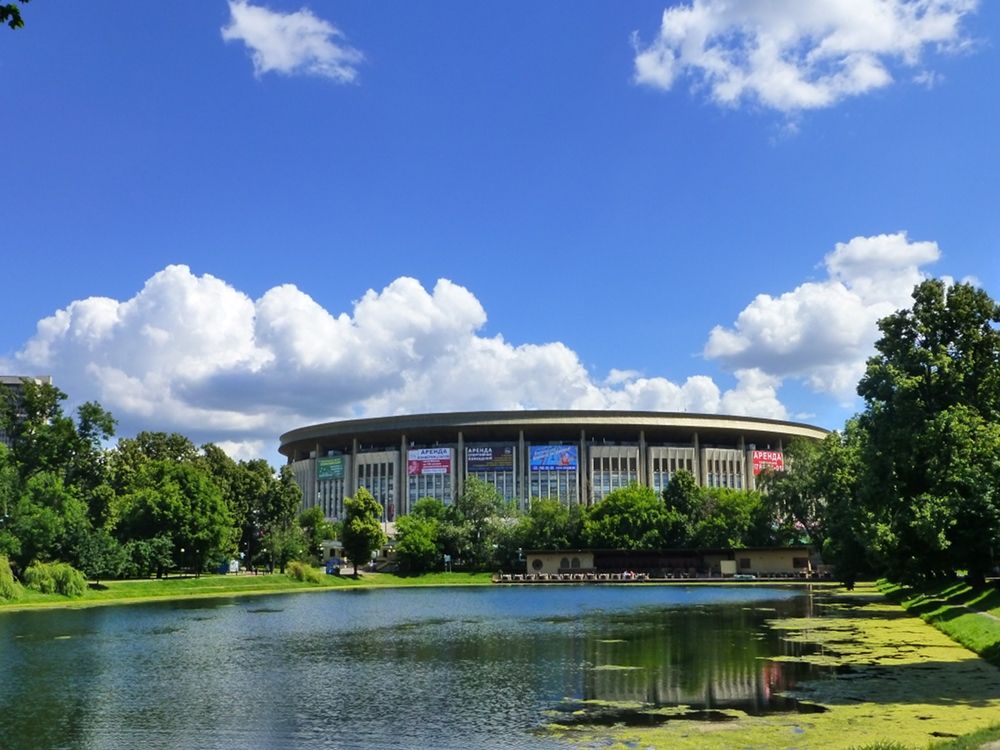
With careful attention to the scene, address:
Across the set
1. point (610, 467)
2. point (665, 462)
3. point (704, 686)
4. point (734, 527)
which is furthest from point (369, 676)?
point (665, 462)

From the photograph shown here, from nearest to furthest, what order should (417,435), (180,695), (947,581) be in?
(180,695)
(947,581)
(417,435)

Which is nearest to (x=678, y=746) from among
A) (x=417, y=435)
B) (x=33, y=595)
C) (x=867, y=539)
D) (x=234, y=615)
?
(x=867, y=539)

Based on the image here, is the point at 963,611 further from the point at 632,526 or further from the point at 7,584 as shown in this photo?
the point at 632,526

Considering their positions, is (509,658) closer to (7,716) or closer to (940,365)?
(7,716)

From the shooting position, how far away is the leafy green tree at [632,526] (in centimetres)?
11656

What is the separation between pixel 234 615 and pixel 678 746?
46.3 metres

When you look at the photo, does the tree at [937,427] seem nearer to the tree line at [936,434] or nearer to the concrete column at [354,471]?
the tree line at [936,434]

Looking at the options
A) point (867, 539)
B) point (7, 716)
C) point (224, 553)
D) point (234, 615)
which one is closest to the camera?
point (7, 716)

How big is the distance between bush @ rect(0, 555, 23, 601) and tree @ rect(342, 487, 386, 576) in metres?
44.2

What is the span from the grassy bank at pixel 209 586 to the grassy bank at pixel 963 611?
5652 centimetres

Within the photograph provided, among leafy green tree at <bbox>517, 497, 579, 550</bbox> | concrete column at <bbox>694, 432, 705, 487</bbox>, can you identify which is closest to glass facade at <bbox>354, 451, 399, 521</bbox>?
leafy green tree at <bbox>517, 497, 579, 550</bbox>

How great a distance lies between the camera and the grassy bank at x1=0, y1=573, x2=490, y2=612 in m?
68.8

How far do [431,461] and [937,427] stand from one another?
12511 cm

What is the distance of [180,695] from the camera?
2625cm
